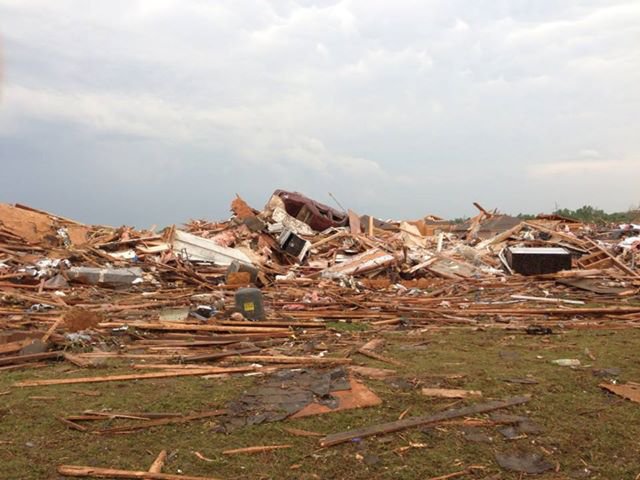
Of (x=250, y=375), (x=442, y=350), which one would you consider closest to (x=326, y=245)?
(x=442, y=350)

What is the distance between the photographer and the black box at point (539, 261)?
1269 cm

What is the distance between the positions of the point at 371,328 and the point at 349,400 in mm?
3467

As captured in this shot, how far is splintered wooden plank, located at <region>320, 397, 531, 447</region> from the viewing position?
4.05 meters

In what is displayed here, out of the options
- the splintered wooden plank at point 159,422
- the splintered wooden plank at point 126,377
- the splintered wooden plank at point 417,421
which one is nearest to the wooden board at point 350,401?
Answer: the splintered wooden plank at point 417,421

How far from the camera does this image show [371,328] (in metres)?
8.20

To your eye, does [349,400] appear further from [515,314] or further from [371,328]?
[515,314]

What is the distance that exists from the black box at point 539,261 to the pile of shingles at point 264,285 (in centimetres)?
30

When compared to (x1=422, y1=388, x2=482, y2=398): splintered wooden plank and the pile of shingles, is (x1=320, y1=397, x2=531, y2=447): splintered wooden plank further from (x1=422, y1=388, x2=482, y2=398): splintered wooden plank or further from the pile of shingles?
the pile of shingles

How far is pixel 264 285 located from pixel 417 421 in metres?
7.99

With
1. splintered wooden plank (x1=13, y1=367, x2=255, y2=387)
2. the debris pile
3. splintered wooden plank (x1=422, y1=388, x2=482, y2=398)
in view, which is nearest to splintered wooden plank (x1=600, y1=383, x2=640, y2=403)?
the debris pile

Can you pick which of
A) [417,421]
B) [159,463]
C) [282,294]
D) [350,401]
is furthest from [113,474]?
[282,294]

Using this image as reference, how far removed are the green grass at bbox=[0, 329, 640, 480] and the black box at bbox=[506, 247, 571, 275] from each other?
683 cm

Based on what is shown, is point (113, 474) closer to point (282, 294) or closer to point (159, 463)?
point (159, 463)

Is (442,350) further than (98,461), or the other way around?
(442,350)
